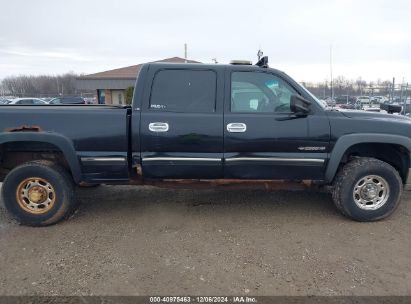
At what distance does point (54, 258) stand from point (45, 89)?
76371 mm

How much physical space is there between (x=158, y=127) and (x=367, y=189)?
8.84ft

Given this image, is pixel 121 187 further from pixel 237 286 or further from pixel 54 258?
pixel 237 286

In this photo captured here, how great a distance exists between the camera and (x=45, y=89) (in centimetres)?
7069

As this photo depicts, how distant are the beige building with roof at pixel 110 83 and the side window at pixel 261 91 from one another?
2338 cm

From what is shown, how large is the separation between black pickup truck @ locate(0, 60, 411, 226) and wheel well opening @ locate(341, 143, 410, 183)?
11 cm

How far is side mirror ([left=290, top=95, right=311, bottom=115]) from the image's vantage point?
12.6 ft

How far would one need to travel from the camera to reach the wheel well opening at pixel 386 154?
4.21 meters

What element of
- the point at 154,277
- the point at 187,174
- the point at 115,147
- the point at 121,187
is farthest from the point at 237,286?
the point at 121,187

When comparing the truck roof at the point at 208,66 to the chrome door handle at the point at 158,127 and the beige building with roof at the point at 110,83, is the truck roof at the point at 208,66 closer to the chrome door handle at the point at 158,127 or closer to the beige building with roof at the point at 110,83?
the chrome door handle at the point at 158,127

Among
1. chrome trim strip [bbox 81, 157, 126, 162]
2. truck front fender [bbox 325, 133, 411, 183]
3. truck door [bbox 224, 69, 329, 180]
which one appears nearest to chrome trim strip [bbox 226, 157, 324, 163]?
truck door [bbox 224, 69, 329, 180]

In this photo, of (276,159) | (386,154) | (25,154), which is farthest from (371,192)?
(25,154)

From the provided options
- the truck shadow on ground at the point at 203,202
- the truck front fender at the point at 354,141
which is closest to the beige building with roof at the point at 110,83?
the truck shadow on ground at the point at 203,202

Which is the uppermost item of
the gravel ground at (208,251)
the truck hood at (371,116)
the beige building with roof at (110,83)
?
the beige building with roof at (110,83)

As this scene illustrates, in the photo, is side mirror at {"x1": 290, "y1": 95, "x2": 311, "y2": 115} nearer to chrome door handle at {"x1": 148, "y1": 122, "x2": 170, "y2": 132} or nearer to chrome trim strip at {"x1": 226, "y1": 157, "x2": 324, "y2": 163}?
chrome trim strip at {"x1": 226, "y1": 157, "x2": 324, "y2": 163}
